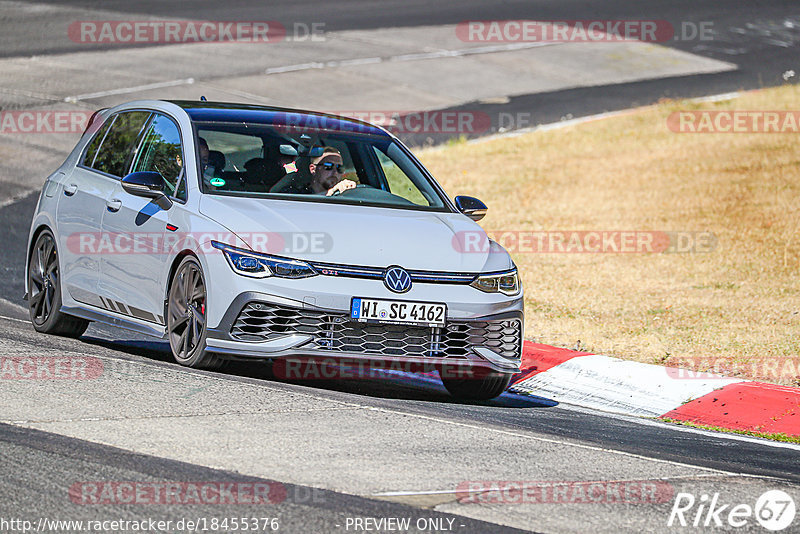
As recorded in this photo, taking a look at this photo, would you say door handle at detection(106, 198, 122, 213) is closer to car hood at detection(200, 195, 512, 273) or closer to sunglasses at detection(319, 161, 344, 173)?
car hood at detection(200, 195, 512, 273)

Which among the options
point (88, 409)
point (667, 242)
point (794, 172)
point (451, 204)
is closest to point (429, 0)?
point (794, 172)

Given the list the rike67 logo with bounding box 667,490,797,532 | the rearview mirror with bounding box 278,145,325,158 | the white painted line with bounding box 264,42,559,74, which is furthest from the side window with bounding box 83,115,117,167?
the white painted line with bounding box 264,42,559,74

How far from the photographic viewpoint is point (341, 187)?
9008 mm

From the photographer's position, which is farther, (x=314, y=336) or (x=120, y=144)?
(x=120, y=144)

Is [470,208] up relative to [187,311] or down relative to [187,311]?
up

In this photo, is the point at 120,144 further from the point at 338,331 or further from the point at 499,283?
→ the point at 499,283

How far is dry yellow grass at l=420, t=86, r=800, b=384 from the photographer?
36.5 feet

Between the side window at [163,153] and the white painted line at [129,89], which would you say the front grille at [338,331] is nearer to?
the side window at [163,153]

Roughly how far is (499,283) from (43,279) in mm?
3786

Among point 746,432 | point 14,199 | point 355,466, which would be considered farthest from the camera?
point 14,199

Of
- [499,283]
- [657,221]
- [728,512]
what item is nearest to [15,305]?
[499,283]

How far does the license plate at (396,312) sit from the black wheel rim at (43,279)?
3083 millimetres

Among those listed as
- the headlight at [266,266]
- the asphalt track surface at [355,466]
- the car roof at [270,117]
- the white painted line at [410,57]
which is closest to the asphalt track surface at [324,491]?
the asphalt track surface at [355,466]

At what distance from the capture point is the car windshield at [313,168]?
864 cm
